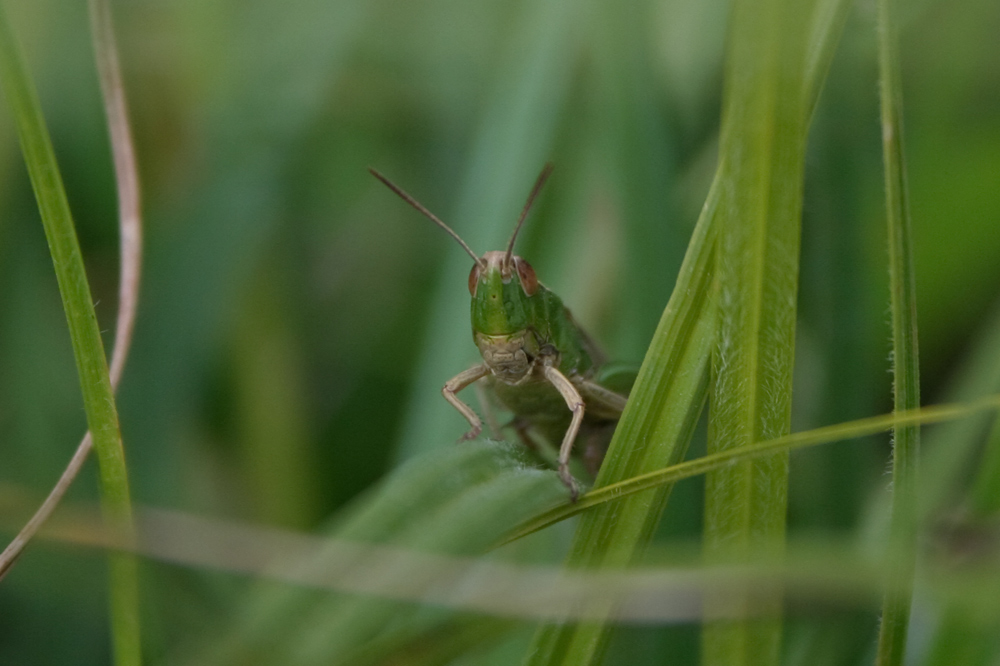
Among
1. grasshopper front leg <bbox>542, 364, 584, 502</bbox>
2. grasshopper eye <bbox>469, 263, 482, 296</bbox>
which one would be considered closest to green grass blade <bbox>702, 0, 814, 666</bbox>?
grasshopper front leg <bbox>542, 364, 584, 502</bbox>

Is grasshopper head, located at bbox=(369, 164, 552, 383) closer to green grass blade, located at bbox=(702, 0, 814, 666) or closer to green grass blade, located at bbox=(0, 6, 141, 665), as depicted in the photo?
green grass blade, located at bbox=(702, 0, 814, 666)

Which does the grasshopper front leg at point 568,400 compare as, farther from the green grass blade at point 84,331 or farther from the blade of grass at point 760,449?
the green grass blade at point 84,331

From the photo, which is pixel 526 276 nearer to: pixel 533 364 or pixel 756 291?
pixel 533 364

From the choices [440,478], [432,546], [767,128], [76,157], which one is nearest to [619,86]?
[767,128]

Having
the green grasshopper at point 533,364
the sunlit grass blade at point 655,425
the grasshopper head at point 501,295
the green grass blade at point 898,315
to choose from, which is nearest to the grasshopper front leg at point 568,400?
the green grasshopper at point 533,364

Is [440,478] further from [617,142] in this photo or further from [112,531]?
[617,142]

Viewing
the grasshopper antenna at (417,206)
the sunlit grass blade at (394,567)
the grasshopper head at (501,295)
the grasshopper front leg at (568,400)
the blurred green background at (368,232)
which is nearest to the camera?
the sunlit grass blade at (394,567)
